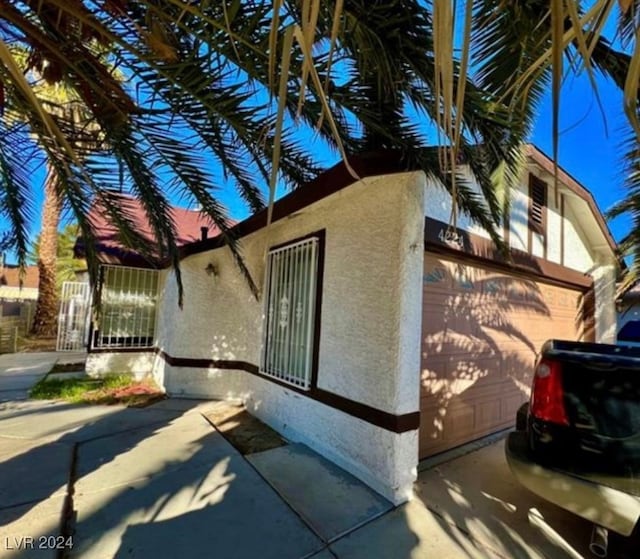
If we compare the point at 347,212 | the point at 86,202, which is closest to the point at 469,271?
the point at 347,212

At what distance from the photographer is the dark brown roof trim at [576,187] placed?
20.6 feet

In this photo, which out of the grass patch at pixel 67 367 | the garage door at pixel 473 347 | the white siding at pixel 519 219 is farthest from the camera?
the grass patch at pixel 67 367

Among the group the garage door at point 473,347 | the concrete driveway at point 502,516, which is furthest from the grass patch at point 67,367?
the concrete driveway at point 502,516

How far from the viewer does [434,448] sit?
15.2 ft

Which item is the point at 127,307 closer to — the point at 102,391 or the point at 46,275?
the point at 102,391

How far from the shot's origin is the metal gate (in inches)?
566

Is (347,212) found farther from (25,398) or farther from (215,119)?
(25,398)

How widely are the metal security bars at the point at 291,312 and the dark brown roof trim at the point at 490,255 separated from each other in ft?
5.08

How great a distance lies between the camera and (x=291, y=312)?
5508mm

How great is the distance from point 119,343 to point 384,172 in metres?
8.65

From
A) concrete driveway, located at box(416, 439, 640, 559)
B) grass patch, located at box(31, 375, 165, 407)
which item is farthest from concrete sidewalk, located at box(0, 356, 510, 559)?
grass patch, located at box(31, 375, 165, 407)

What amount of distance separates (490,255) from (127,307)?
881cm

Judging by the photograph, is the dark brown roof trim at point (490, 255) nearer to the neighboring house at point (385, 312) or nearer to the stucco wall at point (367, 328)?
the neighboring house at point (385, 312)

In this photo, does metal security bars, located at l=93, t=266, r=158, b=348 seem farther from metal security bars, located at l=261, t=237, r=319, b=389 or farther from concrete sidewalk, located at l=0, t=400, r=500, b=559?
metal security bars, located at l=261, t=237, r=319, b=389
